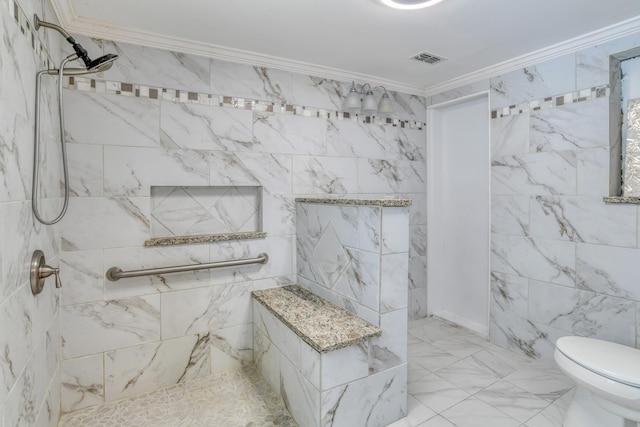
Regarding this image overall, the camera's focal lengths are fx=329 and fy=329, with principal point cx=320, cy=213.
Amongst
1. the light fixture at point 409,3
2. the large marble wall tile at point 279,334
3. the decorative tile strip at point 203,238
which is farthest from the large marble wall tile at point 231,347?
the light fixture at point 409,3

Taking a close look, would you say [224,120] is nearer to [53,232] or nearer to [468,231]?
[53,232]

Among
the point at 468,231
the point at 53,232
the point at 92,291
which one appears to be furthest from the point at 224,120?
the point at 468,231

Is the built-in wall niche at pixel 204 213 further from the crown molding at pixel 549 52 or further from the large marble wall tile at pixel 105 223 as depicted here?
the crown molding at pixel 549 52

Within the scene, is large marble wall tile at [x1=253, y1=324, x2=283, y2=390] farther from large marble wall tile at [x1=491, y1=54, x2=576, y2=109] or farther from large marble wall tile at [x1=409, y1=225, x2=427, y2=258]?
large marble wall tile at [x1=491, y1=54, x2=576, y2=109]

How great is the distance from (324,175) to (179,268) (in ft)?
4.20

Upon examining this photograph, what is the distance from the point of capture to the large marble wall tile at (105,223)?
189 cm

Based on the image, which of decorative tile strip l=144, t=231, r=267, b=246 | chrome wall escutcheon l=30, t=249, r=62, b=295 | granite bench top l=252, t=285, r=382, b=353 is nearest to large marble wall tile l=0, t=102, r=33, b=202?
chrome wall escutcheon l=30, t=249, r=62, b=295

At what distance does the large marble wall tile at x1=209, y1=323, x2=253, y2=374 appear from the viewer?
90.0 inches

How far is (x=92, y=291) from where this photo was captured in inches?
76.4

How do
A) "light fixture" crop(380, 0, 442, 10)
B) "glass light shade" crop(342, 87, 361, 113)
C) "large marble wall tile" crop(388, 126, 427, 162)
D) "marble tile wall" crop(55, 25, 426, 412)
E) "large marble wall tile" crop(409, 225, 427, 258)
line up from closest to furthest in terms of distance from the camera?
Result: "light fixture" crop(380, 0, 442, 10) → "marble tile wall" crop(55, 25, 426, 412) → "glass light shade" crop(342, 87, 361, 113) → "large marble wall tile" crop(388, 126, 427, 162) → "large marble wall tile" crop(409, 225, 427, 258)

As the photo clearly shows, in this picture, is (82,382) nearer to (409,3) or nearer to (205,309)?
(205,309)

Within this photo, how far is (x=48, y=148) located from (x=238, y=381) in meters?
1.74

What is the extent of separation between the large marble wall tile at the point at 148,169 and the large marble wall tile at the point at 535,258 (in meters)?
→ 2.32

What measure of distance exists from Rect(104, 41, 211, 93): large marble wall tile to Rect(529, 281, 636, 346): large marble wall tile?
2782 millimetres
